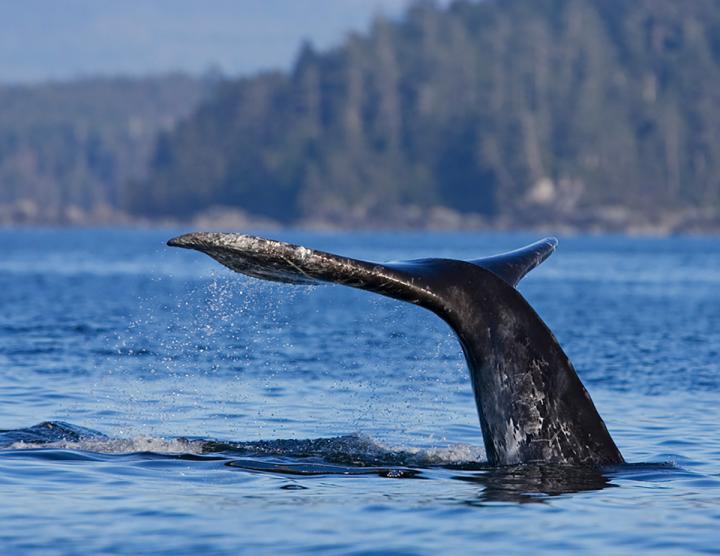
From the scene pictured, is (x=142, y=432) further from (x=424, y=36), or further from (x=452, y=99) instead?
(x=424, y=36)

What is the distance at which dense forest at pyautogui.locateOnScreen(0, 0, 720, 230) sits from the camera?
159250 millimetres

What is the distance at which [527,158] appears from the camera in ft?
515

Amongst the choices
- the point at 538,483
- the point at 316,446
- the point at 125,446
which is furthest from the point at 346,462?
the point at 538,483

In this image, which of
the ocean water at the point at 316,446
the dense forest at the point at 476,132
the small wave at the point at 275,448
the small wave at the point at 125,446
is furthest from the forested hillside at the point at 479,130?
the small wave at the point at 125,446

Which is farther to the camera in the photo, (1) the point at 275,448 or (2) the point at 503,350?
(1) the point at 275,448

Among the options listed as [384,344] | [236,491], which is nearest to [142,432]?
[236,491]

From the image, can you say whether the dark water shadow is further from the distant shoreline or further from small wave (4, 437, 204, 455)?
the distant shoreline

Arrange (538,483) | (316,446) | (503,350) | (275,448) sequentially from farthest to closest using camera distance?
(316,446) < (275,448) < (538,483) < (503,350)

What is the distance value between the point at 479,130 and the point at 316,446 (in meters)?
155

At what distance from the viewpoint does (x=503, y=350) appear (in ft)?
30.9

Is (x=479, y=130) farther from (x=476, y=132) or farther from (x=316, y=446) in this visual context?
(x=316, y=446)

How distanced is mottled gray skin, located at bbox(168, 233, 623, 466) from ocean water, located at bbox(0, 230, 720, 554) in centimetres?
41

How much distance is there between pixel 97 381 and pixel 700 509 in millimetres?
9463

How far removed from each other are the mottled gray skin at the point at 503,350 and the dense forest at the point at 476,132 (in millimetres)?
143118
